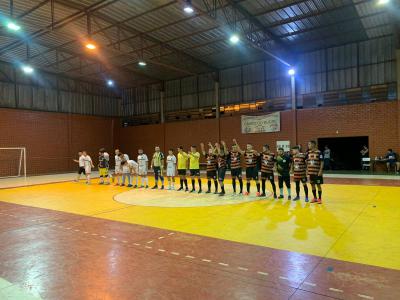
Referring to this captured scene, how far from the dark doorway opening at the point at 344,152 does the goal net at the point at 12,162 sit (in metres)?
22.6

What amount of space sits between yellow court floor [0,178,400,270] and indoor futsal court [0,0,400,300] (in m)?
0.06

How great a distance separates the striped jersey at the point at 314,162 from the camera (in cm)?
939

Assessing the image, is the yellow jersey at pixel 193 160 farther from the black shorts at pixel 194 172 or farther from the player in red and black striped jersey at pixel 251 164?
the player in red and black striped jersey at pixel 251 164

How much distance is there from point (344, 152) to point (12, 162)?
24843 mm

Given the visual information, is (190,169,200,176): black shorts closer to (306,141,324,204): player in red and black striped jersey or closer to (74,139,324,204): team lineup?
(74,139,324,204): team lineup

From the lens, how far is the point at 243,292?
376cm

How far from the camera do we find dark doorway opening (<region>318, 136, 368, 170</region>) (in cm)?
2164

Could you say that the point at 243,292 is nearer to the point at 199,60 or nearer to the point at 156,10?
the point at 156,10

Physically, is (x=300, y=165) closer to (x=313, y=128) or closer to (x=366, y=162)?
(x=313, y=128)

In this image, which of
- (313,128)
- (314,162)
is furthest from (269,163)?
(313,128)

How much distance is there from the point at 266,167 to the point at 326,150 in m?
11.6

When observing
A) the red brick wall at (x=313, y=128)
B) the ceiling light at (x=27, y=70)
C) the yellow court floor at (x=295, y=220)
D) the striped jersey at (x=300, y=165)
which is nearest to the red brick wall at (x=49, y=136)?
the ceiling light at (x=27, y=70)

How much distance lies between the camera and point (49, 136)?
2547cm

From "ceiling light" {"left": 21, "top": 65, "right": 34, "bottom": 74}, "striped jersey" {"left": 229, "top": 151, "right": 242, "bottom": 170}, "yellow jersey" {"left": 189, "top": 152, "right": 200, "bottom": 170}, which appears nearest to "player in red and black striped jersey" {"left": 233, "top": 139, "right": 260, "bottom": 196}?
"striped jersey" {"left": 229, "top": 151, "right": 242, "bottom": 170}
